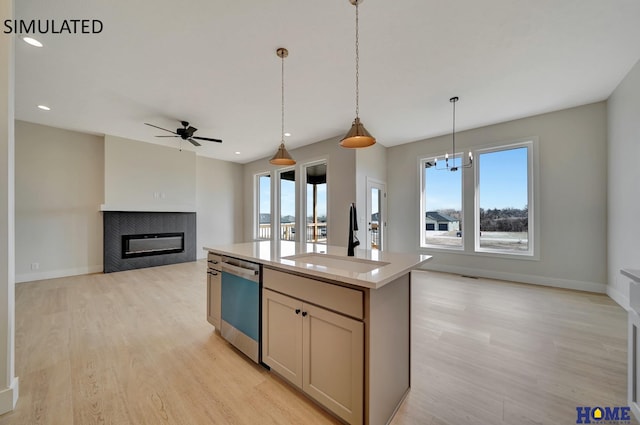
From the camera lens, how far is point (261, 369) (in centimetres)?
203

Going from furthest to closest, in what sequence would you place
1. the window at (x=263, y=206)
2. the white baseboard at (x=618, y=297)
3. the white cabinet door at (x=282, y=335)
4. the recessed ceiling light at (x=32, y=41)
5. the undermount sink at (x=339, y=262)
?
the window at (x=263, y=206) < the white baseboard at (x=618, y=297) < the recessed ceiling light at (x=32, y=41) < the undermount sink at (x=339, y=262) < the white cabinet door at (x=282, y=335)

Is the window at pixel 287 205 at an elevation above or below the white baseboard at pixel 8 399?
above

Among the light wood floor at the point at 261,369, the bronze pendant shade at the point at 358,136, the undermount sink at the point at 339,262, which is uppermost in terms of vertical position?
the bronze pendant shade at the point at 358,136

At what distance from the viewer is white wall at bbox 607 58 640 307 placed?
2.94 metres

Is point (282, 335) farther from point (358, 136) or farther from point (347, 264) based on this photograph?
point (358, 136)

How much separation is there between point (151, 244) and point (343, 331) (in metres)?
6.18

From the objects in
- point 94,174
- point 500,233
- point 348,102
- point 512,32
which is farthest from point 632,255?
point 94,174

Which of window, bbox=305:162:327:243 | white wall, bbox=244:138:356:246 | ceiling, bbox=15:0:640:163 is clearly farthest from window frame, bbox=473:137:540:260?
window, bbox=305:162:327:243

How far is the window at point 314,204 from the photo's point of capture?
6168 millimetres

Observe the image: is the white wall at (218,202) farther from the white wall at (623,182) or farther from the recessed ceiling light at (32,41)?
the white wall at (623,182)

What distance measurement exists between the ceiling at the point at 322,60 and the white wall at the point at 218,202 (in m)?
2.89

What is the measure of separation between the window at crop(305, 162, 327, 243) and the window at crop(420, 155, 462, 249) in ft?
7.82

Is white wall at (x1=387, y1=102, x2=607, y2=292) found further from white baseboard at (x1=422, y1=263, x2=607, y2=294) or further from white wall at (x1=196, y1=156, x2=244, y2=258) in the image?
white wall at (x1=196, y1=156, x2=244, y2=258)

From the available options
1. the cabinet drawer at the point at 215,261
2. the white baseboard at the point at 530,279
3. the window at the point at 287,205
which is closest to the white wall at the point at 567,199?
the white baseboard at the point at 530,279
